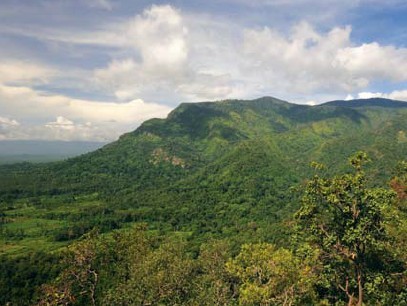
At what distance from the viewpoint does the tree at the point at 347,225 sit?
110 feet

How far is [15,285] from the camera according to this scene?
364 ft

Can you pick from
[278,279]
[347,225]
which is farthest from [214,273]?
[347,225]

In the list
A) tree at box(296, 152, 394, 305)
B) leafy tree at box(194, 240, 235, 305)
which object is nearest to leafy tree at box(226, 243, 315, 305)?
tree at box(296, 152, 394, 305)

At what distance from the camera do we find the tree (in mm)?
33656

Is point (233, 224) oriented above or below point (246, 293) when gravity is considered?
below

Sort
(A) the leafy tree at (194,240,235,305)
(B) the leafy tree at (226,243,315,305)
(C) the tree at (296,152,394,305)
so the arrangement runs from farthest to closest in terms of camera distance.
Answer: (A) the leafy tree at (194,240,235,305)
(B) the leafy tree at (226,243,315,305)
(C) the tree at (296,152,394,305)

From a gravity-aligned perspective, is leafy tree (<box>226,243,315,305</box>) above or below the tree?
below

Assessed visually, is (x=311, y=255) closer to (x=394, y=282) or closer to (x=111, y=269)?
(x=394, y=282)

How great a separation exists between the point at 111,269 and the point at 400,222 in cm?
3251

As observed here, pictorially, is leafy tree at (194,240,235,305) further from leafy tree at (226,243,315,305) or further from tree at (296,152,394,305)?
tree at (296,152,394,305)

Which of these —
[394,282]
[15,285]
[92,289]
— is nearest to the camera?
[394,282]

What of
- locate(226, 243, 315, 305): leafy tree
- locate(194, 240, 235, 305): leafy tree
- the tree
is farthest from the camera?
locate(194, 240, 235, 305): leafy tree

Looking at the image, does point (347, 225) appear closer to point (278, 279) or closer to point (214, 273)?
point (278, 279)

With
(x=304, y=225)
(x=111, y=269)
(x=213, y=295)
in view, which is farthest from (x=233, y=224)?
(x=304, y=225)
